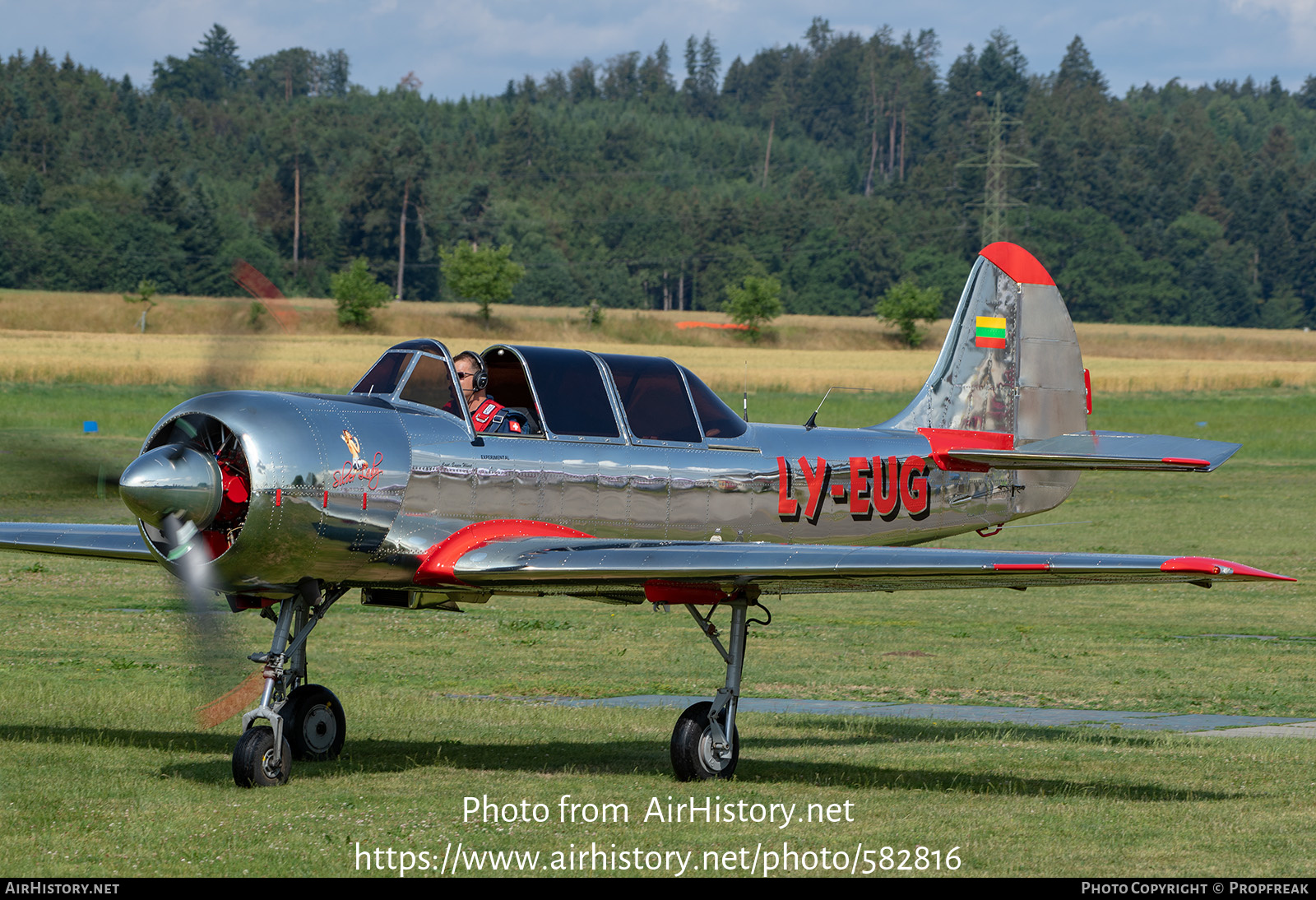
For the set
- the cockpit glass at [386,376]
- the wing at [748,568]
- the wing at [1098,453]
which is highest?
the cockpit glass at [386,376]

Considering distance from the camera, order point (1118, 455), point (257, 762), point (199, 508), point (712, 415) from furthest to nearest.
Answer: point (1118, 455)
point (712, 415)
point (257, 762)
point (199, 508)

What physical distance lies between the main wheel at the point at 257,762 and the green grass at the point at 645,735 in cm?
19

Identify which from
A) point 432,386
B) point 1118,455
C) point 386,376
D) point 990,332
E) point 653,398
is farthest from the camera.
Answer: point 990,332

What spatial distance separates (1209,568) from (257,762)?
5.99 metres

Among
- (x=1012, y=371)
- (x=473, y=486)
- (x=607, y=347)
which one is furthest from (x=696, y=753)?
(x=607, y=347)

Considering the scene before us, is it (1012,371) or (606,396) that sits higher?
(1012,371)

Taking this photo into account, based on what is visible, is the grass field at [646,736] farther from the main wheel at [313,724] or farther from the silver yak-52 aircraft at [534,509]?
the silver yak-52 aircraft at [534,509]

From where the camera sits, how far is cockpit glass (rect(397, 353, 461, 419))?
10539 millimetres

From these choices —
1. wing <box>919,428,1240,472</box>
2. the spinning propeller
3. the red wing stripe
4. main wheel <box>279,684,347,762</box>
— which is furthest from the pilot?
wing <box>919,428,1240,472</box>

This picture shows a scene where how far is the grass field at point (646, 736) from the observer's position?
8.20 metres

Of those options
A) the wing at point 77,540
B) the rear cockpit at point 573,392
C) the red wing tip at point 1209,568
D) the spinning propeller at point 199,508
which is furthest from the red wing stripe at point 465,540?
the red wing tip at point 1209,568

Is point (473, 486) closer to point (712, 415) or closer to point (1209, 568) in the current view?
point (712, 415)

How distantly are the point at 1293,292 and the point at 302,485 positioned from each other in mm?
174932

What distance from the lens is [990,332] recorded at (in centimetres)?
1582
